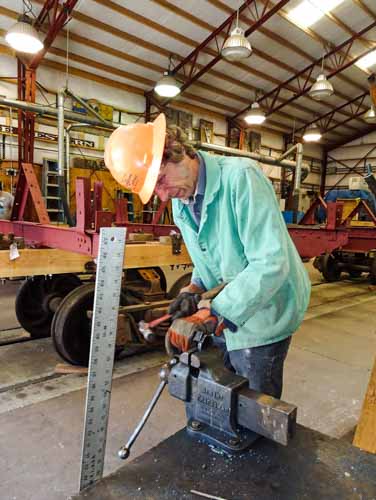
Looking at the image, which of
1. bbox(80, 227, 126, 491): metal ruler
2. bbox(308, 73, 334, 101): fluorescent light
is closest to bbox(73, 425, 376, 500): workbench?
bbox(80, 227, 126, 491): metal ruler

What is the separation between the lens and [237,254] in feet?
4.41

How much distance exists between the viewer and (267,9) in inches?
344

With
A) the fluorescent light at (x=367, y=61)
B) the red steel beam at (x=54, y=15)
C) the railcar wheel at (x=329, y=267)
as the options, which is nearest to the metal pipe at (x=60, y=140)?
the red steel beam at (x=54, y=15)

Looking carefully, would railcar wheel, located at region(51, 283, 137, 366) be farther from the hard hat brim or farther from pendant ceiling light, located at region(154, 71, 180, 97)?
pendant ceiling light, located at region(154, 71, 180, 97)

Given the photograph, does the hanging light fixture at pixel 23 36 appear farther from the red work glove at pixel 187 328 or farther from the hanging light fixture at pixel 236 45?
the red work glove at pixel 187 328

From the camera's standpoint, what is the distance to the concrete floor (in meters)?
1.96

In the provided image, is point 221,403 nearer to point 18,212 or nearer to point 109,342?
point 109,342

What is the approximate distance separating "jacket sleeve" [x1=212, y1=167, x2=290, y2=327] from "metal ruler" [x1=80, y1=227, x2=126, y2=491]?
1.33 feet

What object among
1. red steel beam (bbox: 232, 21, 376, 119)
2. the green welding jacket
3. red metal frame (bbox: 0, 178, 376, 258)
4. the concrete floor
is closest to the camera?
the green welding jacket

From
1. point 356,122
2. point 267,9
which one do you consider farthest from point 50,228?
point 356,122

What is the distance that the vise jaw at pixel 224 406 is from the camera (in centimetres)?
97

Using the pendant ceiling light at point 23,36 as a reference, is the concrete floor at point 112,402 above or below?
below

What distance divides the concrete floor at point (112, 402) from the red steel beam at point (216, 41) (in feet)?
26.3

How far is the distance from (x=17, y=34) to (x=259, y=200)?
6462mm
